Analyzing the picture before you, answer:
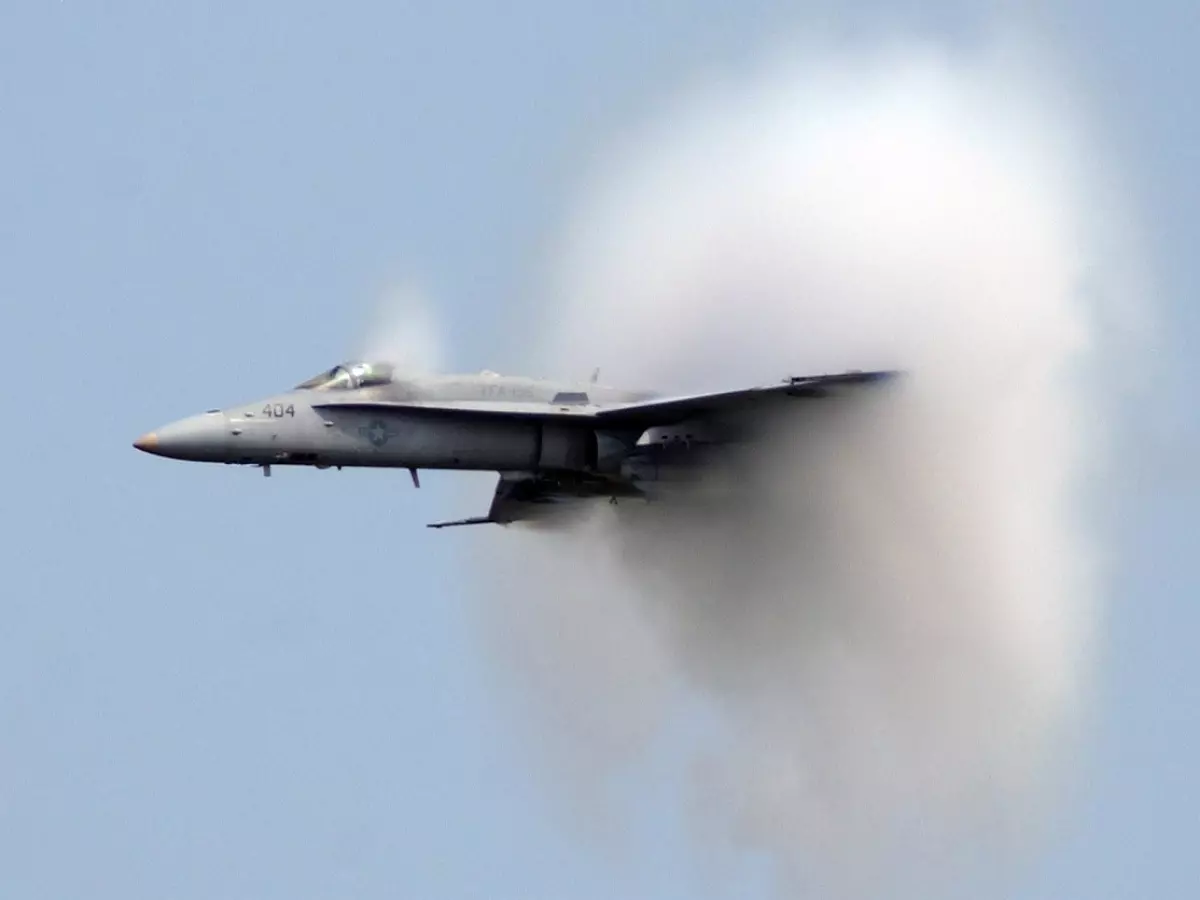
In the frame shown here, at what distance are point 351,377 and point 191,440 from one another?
8.92 feet

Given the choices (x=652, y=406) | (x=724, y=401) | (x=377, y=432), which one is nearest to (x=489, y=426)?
(x=377, y=432)

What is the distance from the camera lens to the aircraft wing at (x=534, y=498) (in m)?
49.5

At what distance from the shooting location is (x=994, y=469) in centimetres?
5166

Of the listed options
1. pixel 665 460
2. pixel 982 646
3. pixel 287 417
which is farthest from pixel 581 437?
pixel 982 646

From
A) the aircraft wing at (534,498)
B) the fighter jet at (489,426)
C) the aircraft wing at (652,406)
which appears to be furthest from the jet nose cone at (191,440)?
the aircraft wing at (534,498)

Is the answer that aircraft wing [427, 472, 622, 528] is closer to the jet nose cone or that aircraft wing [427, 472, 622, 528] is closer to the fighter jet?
the fighter jet

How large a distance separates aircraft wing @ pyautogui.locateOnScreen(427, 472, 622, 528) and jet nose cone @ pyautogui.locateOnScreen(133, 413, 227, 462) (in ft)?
16.5

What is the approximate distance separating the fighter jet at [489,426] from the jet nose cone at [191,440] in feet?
0.05

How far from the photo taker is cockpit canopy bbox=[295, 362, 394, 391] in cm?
4750

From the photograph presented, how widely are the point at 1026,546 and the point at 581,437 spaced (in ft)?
28.1

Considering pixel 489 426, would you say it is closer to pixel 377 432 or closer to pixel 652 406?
pixel 377 432

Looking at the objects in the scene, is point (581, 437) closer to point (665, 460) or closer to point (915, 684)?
point (665, 460)

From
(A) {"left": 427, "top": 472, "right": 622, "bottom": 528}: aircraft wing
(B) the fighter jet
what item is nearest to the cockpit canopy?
(B) the fighter jet

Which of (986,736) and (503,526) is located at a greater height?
(503,526)
